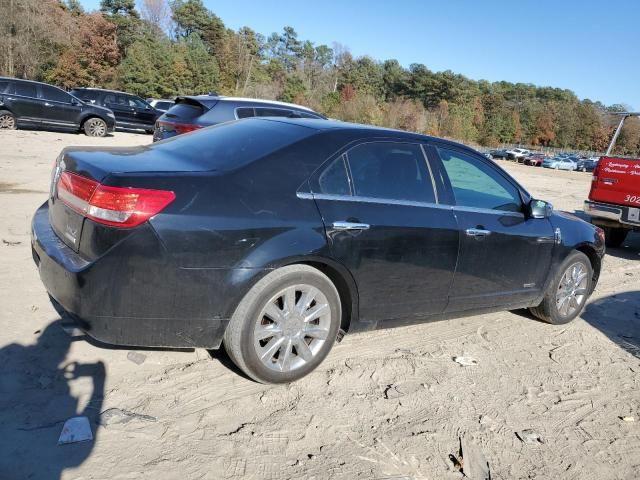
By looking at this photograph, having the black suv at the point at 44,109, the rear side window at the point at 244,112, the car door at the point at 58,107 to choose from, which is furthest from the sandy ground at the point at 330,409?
the car door at the point at 58,107

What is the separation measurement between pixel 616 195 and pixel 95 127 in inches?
624

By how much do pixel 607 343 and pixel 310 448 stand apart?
317 cm

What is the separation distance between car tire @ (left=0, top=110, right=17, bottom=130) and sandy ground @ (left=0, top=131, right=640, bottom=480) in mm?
13816

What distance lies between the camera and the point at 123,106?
866 inches

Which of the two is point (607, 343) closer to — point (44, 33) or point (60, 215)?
point (60, 215)

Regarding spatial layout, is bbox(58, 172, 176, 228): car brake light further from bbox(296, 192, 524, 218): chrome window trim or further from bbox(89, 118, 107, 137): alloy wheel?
bbox(89, 118, 107, 137): alloy wheel

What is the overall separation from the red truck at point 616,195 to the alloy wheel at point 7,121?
15724mm

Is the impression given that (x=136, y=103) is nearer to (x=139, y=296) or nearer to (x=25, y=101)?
(x=25, y=101)

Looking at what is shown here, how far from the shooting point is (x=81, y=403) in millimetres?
2879

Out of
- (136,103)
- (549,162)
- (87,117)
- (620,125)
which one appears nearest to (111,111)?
(87,117)

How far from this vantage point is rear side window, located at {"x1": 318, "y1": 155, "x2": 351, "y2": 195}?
3.31m

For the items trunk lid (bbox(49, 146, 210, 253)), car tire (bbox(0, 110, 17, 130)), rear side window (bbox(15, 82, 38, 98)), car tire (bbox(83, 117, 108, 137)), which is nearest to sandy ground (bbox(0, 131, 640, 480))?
trunk lid (bbox(49, 146, 210, 253))

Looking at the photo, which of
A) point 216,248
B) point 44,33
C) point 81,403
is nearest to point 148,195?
point 216,248

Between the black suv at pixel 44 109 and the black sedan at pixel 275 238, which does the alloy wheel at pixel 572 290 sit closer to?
the black sedan at pixel 275 238
